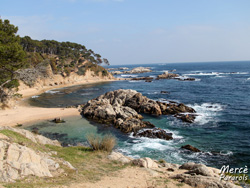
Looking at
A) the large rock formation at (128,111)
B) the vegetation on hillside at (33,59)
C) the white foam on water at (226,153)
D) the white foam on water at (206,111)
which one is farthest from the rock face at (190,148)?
the vegetation on hillside at (33,59)

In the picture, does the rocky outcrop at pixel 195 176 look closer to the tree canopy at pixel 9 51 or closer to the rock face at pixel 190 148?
the rock face at pixel 190 148

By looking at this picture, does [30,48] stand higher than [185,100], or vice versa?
[30,48]

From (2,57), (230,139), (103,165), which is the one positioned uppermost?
(2,57)

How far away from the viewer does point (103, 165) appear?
38.7ft

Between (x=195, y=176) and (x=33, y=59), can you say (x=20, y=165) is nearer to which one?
(x=195, y=176)

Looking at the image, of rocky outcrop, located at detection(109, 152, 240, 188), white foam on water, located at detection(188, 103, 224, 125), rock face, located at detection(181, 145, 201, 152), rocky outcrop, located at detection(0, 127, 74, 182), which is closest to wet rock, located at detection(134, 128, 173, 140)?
rock face, located at detection(181, 145, 201, 152)

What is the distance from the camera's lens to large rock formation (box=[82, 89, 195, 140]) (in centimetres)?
2491

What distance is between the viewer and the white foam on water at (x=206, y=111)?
28300 millimetres

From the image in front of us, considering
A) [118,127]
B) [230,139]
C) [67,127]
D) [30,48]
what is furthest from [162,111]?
[30,48]

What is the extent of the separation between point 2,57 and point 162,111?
2593 centimetres

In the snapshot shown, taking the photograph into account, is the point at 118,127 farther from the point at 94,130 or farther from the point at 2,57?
the point at 2,57

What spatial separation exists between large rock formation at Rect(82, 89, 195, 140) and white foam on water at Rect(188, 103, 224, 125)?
208 cm

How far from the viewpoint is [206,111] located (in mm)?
33312

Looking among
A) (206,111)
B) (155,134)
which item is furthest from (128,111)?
(206,111)
